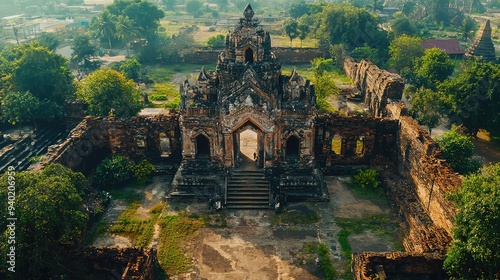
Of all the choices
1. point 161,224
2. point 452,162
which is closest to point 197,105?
point 161,224

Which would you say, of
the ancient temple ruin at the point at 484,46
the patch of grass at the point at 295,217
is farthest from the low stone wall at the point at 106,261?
the ancient temple ruin at the point at 484,46

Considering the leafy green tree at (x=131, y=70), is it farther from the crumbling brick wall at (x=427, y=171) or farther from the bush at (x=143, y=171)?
the crumbling brick wall at (x=427, y=171)

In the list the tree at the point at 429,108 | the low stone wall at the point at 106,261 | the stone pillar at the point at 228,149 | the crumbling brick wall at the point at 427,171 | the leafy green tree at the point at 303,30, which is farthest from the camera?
the leafy green tree at the point at 303,30

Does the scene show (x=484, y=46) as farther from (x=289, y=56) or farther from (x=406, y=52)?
(x=289, y=56)

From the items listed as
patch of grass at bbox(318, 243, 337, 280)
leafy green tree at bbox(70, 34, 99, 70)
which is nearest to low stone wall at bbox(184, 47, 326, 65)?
leafy green tree at bbox(70, 34, 99, 70)

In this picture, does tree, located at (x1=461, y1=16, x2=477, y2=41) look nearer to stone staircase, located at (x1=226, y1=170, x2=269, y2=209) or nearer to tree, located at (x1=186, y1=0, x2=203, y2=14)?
stone staircase, located at (x1=226, y1=170, x2=269, y2=209)

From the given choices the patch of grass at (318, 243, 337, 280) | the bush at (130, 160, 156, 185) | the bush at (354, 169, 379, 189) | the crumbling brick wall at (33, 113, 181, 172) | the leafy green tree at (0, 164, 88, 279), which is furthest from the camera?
the crumbling brick wall at (33, 113, 181, 172)
